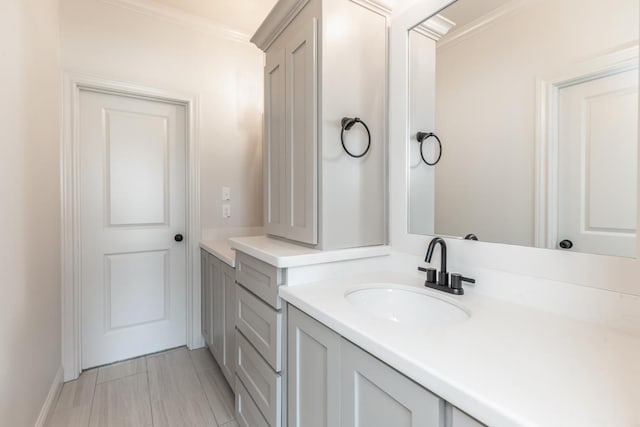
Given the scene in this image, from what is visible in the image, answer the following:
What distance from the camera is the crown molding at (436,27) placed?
1.19m

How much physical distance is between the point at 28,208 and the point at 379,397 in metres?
1.71

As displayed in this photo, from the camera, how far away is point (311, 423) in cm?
93

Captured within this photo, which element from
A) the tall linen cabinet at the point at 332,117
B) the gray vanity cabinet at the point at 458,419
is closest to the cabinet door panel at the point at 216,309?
the tall linen cabinet at the point at 332,117

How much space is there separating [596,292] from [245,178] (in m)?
2.39

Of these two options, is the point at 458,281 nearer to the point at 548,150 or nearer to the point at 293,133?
the point at 548,150

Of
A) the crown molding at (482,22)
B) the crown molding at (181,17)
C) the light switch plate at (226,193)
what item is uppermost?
the crown molding at (181,17)

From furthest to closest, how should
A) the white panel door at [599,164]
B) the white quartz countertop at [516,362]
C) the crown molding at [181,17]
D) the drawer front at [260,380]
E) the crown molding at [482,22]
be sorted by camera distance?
the crown molding at [181,17]
the drawer front at [260,380]
the crown molding at [482,22]
the white panel door at [599,164]
the white quartz countertop at [516,362]

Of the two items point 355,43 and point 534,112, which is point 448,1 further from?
point 534,112

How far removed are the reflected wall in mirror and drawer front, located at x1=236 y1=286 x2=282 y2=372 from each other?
731 mm

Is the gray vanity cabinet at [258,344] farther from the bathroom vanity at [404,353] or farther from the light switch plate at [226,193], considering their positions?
the light switch plate at [226,193]

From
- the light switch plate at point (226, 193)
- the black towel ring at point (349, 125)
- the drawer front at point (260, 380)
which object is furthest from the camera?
the light switch plate at point (226, 193)

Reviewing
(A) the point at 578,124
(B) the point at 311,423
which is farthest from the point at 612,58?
(B) the point at 311,423

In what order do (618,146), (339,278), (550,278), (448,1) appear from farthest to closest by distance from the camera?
(339,278) < (448,1) < (550,278) < (618,146)

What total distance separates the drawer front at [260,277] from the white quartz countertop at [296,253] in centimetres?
4
